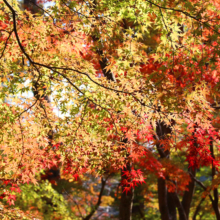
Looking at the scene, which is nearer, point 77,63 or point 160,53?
point 160,53

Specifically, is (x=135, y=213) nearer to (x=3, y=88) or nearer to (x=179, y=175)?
(x=179, y=175)

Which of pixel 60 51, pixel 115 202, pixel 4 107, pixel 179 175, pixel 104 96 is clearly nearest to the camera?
pixel 104 96

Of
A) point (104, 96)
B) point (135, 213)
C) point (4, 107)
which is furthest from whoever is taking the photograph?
point (135, 213)

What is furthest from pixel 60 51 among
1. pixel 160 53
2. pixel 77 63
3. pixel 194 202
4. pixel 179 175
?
pixel 194 202

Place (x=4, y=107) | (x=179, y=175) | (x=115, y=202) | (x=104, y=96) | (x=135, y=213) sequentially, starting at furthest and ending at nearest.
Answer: (x=115, y=202), (x=135, y=213), (x=179, y=175), (x=4, y=107), (x=104, y=96)

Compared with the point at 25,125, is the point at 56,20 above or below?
above

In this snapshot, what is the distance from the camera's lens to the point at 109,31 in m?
3.88

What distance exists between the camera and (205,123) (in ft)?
12.2

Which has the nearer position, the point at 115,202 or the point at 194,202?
the point at 194,202

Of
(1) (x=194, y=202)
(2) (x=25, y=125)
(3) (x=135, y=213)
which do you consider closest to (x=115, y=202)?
(3) (x=135, y=213)

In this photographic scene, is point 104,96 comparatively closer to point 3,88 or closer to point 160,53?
point 160,53

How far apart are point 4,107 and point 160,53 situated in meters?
2.68

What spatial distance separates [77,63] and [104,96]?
1047 mm

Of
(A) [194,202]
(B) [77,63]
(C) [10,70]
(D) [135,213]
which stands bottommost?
(D) [135,213]
